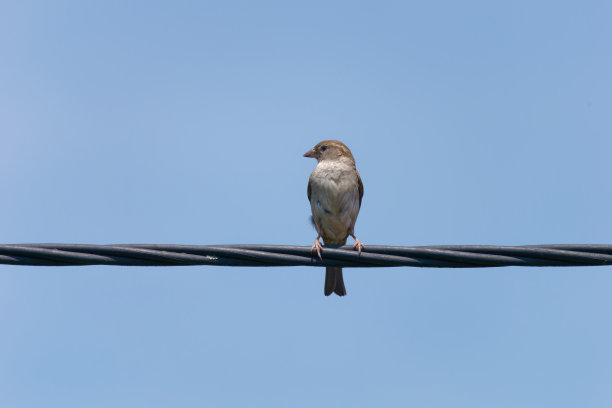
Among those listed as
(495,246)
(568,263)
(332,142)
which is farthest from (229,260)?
(332,142)

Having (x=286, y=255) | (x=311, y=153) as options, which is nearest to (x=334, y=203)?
(x=311, y=153)

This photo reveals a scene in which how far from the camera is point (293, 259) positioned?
3963 mm

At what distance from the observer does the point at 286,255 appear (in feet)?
13.0

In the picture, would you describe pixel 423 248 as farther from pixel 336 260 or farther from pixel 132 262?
pixel 132 262

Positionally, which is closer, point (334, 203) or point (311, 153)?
point (334, 203)

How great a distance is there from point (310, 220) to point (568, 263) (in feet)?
14.9

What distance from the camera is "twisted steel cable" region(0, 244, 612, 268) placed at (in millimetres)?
3787
